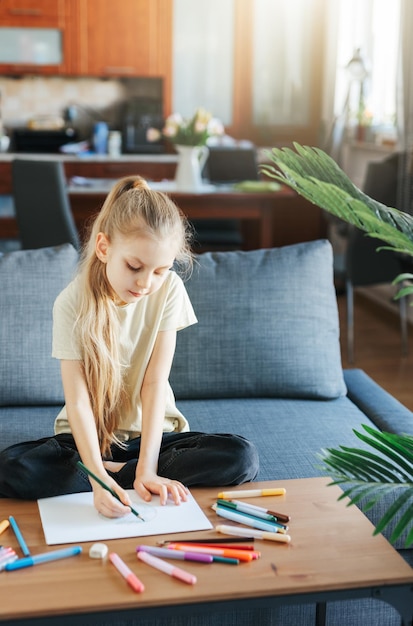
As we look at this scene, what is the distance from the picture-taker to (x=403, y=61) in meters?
4.52

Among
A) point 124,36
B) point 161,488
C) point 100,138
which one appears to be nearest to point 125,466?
point 161,488

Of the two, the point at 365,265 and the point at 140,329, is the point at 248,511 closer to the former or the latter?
the point at 140,329

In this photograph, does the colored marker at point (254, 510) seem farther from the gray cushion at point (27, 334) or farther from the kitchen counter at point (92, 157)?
the kitchen counter at point (92, 157)

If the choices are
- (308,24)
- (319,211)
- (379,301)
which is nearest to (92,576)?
(379,301)

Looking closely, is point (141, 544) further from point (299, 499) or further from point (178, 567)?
point (299, 499)

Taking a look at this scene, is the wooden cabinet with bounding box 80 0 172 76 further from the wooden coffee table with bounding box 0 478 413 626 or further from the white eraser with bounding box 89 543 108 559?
the white eraser with bounding box 89 543 108 559

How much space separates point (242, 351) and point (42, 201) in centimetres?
192

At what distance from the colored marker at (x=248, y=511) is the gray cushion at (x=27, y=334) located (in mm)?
845

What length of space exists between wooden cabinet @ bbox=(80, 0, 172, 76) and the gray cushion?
4182mm

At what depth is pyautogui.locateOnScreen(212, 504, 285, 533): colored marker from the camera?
1326 mm

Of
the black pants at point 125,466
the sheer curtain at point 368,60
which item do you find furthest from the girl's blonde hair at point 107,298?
the sheer curtain at point 368,60

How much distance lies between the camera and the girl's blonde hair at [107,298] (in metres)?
1.58

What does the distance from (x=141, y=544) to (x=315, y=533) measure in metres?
0.27

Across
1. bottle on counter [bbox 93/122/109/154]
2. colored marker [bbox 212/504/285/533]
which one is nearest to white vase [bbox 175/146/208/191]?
bottle on counter [bbox 93/122/109/154]
